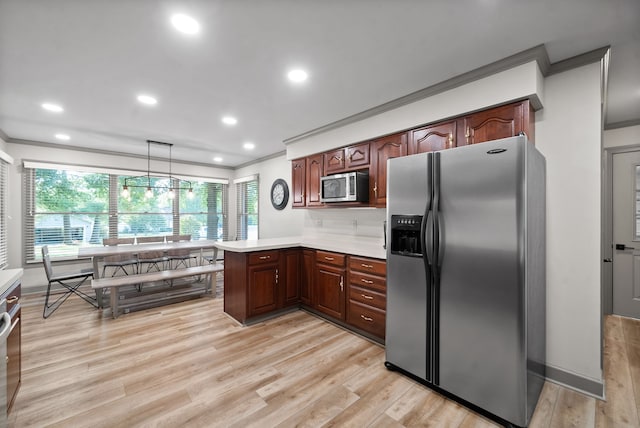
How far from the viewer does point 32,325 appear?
3287 millimetres

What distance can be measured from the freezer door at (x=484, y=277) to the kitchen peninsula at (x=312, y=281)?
871 mm

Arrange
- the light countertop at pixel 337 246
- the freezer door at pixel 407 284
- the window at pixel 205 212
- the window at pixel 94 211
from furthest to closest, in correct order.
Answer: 1. the window at pixel 205 212
2. the window at pixel 94 211
3. the light countertop at pixel 337 246
4. the freezer door at pixel 407 284

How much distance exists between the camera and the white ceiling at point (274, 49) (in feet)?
5.47

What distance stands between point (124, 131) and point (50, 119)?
81 centimetres

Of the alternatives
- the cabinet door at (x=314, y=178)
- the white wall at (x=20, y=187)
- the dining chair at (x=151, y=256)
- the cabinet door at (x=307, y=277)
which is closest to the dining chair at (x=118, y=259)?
the dining chair at (x=151, y=256)

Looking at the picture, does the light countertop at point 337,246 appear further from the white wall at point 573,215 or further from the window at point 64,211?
the window at point 64,211

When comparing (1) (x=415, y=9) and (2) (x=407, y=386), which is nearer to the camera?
(1) (x=415, y=9)

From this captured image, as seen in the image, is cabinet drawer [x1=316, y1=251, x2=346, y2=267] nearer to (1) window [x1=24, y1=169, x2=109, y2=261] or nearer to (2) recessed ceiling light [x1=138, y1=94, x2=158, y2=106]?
(2) recessed ceiling light [x1=138, y1=94, x2=158, y2=106]

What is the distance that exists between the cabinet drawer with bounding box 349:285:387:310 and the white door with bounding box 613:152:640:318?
3.42 meters

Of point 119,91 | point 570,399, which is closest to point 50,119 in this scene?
point 119,91

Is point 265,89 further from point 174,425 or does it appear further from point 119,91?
point 174,425

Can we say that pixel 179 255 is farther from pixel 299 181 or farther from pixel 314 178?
pixel 314 178

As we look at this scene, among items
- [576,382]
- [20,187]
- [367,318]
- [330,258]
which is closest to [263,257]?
[330,258]

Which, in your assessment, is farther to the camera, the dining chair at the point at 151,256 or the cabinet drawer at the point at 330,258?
the dining chair at the point at 151,256
